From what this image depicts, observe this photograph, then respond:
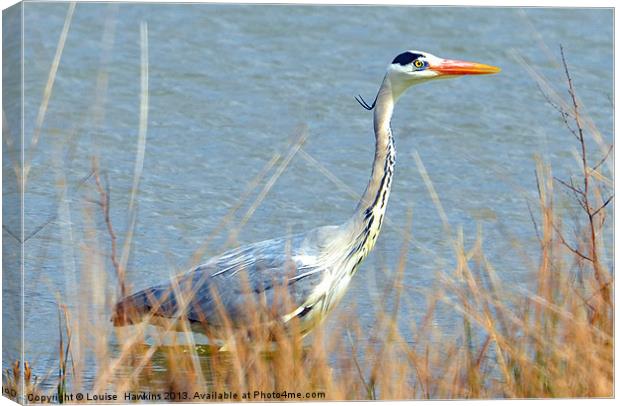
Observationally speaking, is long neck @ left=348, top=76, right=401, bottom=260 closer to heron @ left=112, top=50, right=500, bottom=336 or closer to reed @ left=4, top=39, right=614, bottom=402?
heron @ left=112, top=50, right=500, bottom=336

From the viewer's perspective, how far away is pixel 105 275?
23.9 feet

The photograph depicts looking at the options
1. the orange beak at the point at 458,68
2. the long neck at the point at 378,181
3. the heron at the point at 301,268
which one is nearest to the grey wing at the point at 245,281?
the heron at the point at 301,268

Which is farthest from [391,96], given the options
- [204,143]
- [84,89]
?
[84,89]

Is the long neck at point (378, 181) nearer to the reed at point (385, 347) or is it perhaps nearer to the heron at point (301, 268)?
the heron at point (301, 268)

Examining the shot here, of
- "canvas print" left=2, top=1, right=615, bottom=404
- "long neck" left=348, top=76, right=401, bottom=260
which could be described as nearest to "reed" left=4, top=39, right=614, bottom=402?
"canvas print" left=2, top=1, right=615, bottom=404

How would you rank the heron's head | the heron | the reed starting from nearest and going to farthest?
the reed, the heron, the heron's head

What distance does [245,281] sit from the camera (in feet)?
24.8

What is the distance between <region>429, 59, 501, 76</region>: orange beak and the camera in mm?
7945

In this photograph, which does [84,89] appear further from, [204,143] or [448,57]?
[448,57]

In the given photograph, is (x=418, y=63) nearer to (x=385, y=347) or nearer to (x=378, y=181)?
(x=378, y=181)

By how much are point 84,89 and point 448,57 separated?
1.67 metres

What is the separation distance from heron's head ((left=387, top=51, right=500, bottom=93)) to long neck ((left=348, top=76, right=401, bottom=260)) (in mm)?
48

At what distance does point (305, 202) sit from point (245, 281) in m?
0.48

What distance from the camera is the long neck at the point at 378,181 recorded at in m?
7.93
